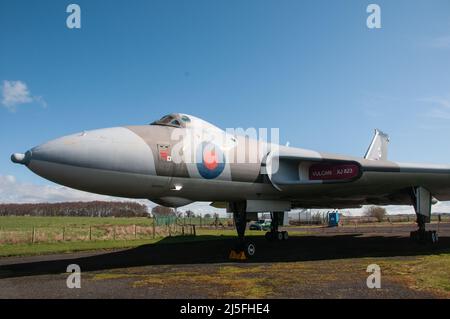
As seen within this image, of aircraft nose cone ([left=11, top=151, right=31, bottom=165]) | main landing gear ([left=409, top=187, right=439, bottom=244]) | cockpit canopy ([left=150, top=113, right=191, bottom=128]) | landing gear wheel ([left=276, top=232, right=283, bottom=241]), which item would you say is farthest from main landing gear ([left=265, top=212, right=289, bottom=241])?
aircraft nose cone ([left=11, top=151, right=31, bottom=165])

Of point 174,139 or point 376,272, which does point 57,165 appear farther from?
point 376,272

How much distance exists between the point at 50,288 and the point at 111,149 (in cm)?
312

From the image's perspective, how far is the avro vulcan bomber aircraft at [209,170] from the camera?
8.38m

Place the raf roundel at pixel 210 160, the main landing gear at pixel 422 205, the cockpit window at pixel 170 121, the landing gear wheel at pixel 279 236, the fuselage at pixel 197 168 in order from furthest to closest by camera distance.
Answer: the landing gear wheel at pixel 279 236
the main landing gear at pixel 422 205
the cockpit window at pixel 170 121
the raf roundel at pixel 210 160
the fuselage at pixel 197 168

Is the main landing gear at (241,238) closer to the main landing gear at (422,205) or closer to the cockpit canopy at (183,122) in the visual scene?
the cockpit canopy at (183,122)

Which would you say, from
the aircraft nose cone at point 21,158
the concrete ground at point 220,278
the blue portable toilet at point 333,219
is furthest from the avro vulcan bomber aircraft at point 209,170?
the blue portable toilet at point 333,219

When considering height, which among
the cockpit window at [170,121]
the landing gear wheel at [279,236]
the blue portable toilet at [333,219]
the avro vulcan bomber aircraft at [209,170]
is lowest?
the blue portable toilet at [333,219]

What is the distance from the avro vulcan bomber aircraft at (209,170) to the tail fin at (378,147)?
903cm

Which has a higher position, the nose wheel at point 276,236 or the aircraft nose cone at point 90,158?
the aircraft nose cone at point 90,158

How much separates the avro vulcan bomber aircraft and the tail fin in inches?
355

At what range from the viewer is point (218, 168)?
35.2 ft

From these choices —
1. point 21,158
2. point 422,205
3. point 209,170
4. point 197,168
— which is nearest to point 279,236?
point 422,205
